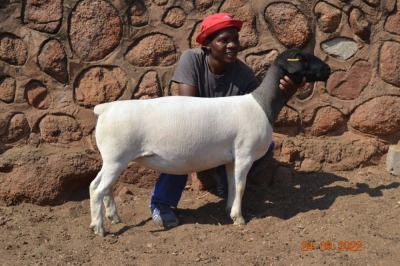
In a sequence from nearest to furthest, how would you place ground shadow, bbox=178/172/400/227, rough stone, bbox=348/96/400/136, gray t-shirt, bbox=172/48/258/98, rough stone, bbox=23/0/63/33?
ground shadow, bbox=178/172/400/227 → gray t-shirt, bbox=172/48/258/98 → rough stone, bbox=23/0/63/33 → rough stone, bbox=348/96/400/136

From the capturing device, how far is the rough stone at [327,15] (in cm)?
462

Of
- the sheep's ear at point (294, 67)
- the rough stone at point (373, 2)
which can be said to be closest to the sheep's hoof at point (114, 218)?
the sheep's ear at point (294, 67)

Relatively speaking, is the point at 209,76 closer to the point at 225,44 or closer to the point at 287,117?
the point at 225,44

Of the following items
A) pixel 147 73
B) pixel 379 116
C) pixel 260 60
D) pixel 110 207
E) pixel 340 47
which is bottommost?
pixel 110 207

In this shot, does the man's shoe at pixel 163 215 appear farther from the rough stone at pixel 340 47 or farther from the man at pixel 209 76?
the rough stone at pixel 340 47

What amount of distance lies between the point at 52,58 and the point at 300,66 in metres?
1.92

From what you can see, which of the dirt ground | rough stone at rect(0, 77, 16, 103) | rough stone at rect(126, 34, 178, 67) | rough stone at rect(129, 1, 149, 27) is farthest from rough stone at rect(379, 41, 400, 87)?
rough stone at rect(0, 77, 16, 103)

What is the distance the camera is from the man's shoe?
159 inches

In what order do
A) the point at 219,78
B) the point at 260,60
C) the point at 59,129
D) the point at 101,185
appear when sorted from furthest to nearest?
1. the point at 260,60
2. the point at 59,129
3. the point at 219,78
4. the point at 101,185

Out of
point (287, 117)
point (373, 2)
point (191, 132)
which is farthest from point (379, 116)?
point (191, 132)

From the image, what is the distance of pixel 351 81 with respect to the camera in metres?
4.73

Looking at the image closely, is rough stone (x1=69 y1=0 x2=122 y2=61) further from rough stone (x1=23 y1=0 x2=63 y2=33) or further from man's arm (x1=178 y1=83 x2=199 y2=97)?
man's arm (x1=178 y1=83 x2=199 y2=97)

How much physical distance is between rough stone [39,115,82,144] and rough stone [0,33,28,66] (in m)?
0.49

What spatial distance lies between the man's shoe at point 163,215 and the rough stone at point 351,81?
173 cm
